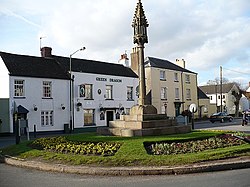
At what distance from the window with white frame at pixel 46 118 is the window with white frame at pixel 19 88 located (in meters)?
3.09

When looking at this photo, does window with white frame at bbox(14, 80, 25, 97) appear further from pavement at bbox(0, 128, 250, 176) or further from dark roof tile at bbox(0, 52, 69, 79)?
pavement at bbox(0, 128, 250, 176)

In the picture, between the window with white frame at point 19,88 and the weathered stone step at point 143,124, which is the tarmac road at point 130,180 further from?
the window with white frame at point 19,88

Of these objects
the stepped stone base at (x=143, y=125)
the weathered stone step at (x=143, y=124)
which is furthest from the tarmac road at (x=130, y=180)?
the weathered stone step at (x=143, y=124)

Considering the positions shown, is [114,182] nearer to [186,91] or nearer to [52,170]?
[52,170]

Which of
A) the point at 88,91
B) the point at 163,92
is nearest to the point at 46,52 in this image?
the point at 88,91

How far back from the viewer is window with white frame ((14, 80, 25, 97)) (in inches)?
1203

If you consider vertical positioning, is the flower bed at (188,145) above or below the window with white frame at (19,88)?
below

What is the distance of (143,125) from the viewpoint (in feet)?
54.2

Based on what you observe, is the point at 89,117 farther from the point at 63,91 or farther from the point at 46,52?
the point at 46,52

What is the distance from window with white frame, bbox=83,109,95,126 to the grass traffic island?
21254mm

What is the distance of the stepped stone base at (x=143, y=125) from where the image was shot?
16.3 meters

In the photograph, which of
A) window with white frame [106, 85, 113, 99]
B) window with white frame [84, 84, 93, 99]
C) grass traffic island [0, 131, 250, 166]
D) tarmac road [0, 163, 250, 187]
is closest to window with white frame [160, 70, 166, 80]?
window with white frame [106, 85, 113, 99]

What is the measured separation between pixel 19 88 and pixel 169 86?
26.3 meters

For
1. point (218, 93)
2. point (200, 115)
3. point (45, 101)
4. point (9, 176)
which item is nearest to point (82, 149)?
point (9, 176)
